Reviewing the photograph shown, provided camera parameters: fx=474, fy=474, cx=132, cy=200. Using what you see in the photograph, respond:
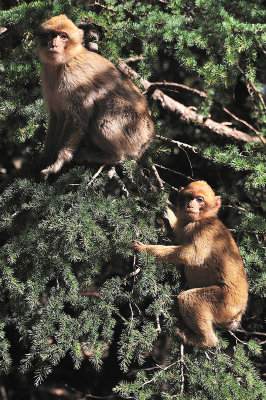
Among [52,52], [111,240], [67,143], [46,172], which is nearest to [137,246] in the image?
[111,240]

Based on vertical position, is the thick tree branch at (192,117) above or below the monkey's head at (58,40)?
below

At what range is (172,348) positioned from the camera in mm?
3553

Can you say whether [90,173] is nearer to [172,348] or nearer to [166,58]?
[172,348]

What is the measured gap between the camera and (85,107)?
452cm

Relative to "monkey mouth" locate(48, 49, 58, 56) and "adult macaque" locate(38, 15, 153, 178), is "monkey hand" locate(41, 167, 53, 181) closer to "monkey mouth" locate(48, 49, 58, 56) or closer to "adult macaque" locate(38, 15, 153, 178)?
"adult macaque" locate(38, 15, 153, 178)

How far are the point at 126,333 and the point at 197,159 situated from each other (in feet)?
12.2

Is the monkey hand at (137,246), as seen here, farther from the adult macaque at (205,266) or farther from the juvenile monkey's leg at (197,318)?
the juvenile monkey's leg at (197,318)

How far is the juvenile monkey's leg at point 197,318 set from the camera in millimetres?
3621

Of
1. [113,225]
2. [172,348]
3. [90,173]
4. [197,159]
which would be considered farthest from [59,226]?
[197,159]

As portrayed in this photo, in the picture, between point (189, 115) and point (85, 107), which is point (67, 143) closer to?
point (85, 107)

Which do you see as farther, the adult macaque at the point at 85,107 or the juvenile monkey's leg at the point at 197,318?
the adult macaque at the point at 85,107

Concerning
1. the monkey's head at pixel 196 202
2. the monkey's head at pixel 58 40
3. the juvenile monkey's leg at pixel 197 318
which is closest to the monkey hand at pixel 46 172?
the monkey's head at pixel 58 40

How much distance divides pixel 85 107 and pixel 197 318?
220 cm

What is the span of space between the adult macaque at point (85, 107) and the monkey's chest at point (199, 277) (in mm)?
1239
